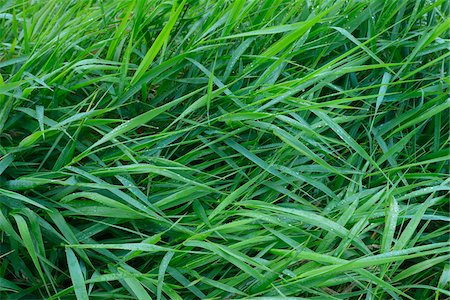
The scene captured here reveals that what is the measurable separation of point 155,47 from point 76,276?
0.70 m

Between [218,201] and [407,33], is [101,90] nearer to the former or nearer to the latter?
[218,201]

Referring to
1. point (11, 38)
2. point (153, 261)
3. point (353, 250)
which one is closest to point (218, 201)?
point (153, 261)

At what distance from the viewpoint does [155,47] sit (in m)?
1.87

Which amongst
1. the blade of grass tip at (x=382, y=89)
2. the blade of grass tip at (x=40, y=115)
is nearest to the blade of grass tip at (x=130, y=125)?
the blade of grass tip at (x=40, y=115)

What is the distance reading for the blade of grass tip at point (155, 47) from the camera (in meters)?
1.86

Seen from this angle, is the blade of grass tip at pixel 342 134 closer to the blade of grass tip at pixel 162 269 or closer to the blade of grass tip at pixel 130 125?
the blade of grass tip at pixel 130 125

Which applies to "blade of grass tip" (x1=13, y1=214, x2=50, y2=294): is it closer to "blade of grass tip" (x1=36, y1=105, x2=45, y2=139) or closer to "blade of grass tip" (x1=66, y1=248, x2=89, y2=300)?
"blade of grass tip" (x1=66, y1=248, x2=89, y2=300)

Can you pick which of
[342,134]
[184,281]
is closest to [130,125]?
[184,281]

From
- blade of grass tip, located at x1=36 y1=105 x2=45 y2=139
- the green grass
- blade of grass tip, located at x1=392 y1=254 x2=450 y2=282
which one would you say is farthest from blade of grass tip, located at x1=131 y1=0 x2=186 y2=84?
blade of grass tip, located at x1=392 y1=254 x2=450 y2=282

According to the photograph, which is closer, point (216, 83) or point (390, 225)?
point (390, 225)

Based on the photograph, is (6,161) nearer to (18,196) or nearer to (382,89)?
(18,196)

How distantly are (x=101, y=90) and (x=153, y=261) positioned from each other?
22.7 inches

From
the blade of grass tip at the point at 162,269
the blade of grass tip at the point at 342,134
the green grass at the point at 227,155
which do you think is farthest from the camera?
the blade of grass tip at the point at 342,134

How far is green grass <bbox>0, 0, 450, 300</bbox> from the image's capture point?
1.68 meters
